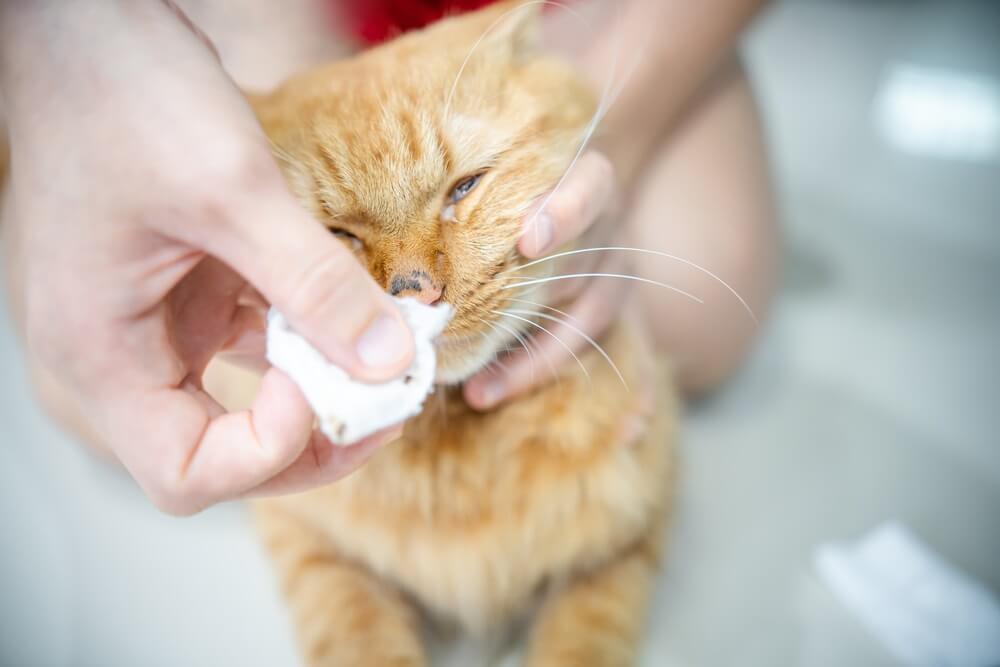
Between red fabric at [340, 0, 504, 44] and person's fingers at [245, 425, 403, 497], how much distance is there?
0.54 m

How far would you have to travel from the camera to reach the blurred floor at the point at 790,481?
0.89 metres

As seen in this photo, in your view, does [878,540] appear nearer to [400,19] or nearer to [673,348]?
[673,348]

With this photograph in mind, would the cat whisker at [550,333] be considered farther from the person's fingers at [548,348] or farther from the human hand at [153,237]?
the human hand at [153,237]

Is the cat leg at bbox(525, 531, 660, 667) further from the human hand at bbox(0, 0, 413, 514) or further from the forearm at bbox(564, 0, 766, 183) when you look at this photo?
the forearm at bbox(564, 0, 766, 183)

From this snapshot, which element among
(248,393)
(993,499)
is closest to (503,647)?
(248,393)

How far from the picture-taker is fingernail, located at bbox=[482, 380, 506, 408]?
70 cm

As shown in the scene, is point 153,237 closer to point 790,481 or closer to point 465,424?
point 465,424

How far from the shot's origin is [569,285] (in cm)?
74

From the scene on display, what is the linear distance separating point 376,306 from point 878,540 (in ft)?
3.11

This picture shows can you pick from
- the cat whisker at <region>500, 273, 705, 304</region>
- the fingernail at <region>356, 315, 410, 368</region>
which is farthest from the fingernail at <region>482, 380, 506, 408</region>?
the fingernail at <region>356, 315, 410, 368</region>

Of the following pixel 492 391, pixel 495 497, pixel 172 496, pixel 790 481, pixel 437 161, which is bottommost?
Result: pixel 790 481

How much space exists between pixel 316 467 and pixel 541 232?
294 millimetres

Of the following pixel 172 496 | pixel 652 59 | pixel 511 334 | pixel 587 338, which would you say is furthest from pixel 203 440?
pixel 652 59

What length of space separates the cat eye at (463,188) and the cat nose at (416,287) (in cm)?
10
